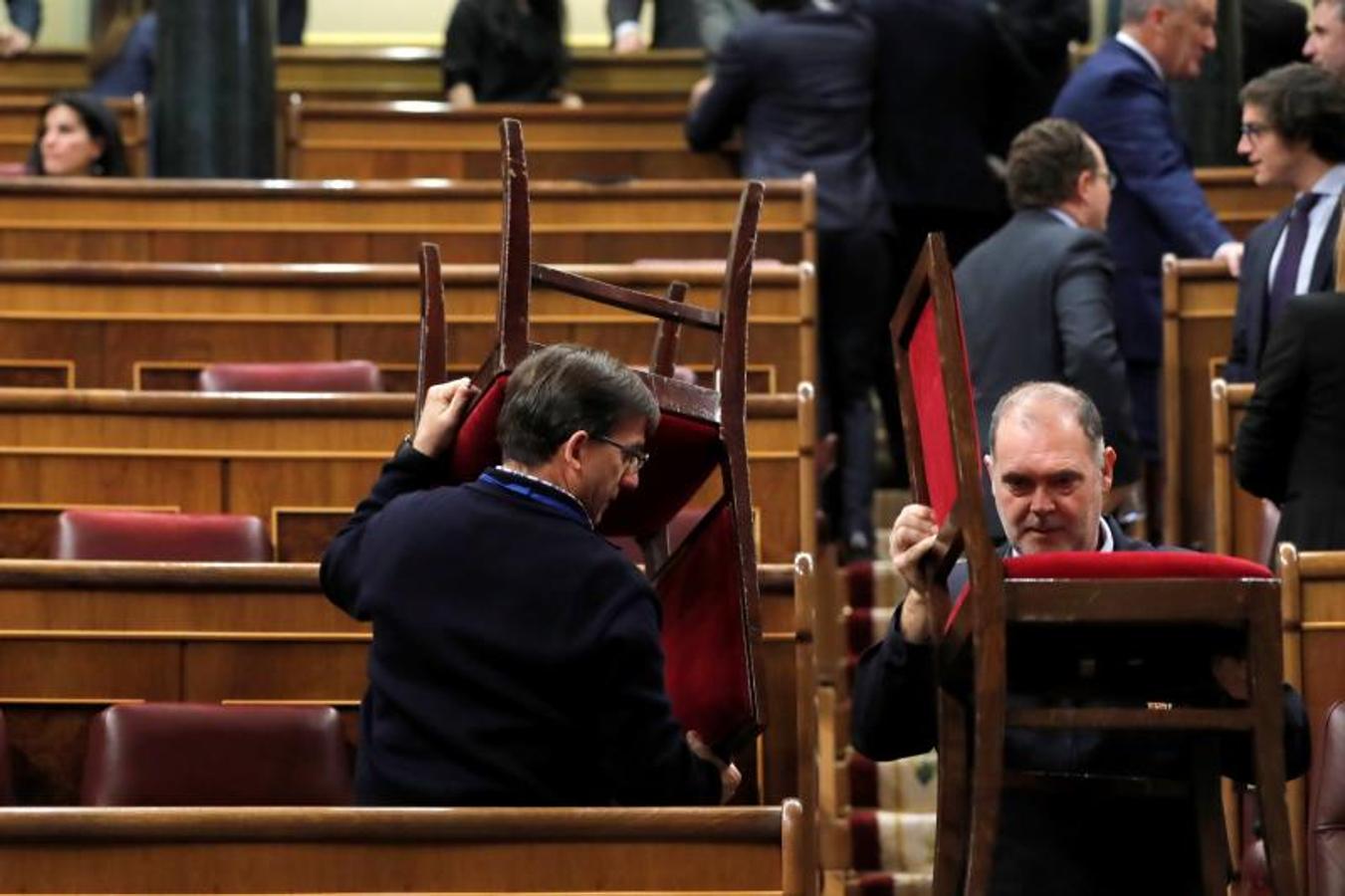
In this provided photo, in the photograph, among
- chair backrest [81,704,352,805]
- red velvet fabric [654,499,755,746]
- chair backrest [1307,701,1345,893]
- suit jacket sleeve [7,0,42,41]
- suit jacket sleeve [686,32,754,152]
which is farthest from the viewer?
suit jacket sleeve [7,0,42,41]

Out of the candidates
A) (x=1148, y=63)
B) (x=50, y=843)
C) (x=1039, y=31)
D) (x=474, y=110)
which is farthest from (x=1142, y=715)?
(x=474, y=110)

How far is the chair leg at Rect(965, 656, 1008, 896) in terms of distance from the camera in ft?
7.05

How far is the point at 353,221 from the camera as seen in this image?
18.0ft

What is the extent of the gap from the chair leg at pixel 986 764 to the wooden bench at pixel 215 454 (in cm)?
183

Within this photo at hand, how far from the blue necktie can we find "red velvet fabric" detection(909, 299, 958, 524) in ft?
5.53

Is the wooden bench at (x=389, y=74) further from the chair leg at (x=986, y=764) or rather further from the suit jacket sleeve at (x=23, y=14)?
the chair leg at (x=986, y=764)

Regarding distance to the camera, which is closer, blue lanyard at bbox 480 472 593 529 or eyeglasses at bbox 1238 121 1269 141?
blue lanyard at bbox 480 472 593 529

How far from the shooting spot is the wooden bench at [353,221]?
543cm

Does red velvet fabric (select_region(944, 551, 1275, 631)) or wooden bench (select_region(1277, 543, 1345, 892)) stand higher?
red velvet fabric (select_region(944, 551, 1275, 631))

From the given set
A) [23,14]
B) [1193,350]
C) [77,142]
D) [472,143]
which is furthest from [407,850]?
[23,14]

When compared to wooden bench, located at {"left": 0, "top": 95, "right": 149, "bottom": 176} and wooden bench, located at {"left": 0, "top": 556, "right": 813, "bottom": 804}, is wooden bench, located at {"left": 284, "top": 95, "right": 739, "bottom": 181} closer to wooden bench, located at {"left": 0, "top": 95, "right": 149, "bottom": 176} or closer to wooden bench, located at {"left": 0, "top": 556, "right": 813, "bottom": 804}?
wooden bench, located at {"left": 0, "top": 95, "right": 149, "bottom": 176}

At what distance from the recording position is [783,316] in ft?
15.4

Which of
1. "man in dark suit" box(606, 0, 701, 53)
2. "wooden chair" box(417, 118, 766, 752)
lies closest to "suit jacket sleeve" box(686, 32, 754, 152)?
"man in dark suit" box(606, 0, 701, 53)

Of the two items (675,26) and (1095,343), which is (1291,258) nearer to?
(1095,343)
